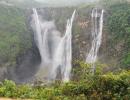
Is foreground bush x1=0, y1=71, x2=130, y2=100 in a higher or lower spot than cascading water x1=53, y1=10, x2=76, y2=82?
lower

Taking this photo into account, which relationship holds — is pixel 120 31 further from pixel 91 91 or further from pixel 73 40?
pixel 91 91

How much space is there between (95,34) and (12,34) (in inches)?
431

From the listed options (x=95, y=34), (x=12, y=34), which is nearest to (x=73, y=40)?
(x=95, y=34)

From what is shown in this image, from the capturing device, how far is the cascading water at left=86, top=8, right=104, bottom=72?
46125mm

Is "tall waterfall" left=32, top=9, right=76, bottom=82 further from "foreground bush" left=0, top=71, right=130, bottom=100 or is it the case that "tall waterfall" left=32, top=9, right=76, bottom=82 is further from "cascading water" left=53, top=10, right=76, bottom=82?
"foreground bush" left=0, top=71, right=130, bottom=100

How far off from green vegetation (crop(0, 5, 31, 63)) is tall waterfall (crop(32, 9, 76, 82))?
1.95 meters

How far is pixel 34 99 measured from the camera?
21906mm

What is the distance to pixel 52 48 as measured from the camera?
51.3 metres

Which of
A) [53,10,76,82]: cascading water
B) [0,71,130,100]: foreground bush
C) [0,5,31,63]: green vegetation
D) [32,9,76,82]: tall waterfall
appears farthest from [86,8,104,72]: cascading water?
[0,71,130,100]: foreground bush

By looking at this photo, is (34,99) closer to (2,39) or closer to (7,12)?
(2,39)

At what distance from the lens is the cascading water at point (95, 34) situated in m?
46.1

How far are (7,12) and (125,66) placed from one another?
21828 mm

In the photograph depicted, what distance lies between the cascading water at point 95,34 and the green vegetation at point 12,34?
27.3 ft

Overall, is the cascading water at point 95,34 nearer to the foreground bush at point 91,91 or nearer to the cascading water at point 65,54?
the cascading water at point 65,54
